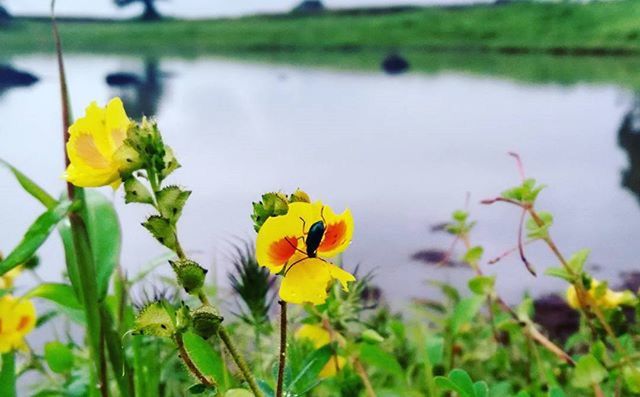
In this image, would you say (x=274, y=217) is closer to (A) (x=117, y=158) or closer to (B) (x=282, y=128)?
(A) (x=117, y=158)

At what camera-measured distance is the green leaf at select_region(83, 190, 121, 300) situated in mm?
403

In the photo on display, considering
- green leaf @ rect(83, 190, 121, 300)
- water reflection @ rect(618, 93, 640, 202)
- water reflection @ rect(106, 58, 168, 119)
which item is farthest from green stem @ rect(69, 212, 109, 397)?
water reflection @ rect(618, 93, 640, 202)

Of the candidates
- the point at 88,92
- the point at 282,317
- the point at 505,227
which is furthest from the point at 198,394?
Answer: the point at 88,92

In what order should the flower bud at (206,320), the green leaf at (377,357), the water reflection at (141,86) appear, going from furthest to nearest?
1. the water reflection at (141,86)
2. the green leaf at (377,357)
3. the flower bud at (206,320)

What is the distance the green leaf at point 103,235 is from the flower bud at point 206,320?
178 mm

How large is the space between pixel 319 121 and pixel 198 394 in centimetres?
52

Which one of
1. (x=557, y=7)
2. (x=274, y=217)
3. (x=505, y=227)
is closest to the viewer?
(x=274, y=217)

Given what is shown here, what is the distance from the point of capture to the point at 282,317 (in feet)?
0.76

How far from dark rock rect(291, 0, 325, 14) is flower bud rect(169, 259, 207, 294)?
0.61 metres

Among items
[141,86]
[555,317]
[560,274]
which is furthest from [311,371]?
[141,86]

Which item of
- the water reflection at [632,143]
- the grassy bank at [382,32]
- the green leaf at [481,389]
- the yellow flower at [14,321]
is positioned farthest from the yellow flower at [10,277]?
the water reflection at [632,143]

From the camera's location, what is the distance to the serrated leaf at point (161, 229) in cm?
23

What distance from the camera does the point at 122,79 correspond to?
809mm

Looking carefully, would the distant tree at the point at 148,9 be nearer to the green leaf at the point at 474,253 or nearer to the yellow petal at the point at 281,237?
the green leaf at the point at 474,253
